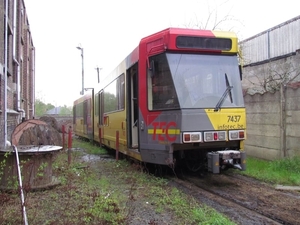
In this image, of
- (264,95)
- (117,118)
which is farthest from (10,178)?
(264,95)

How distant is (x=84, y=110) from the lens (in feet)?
60.0

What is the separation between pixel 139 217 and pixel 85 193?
1582mm

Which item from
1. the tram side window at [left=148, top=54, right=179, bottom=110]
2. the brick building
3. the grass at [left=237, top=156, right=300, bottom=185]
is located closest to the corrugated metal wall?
the grass at [left=237, top=156, right=300, bottom=185]

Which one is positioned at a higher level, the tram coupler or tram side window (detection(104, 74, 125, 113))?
tram side window (detection(104, 74, 125, 113))

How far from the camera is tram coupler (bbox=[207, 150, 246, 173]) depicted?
6277 mm

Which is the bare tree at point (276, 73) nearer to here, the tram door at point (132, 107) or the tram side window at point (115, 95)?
the tram side window at point (115, 95)

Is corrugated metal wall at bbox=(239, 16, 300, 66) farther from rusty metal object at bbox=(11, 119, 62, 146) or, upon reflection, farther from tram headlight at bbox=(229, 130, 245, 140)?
rusty metal object at bbox=(11, 119, 62, 146)

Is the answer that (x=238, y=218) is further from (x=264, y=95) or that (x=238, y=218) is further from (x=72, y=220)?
(x=264, y=95)

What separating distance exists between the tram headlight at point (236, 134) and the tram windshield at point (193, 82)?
0.56m

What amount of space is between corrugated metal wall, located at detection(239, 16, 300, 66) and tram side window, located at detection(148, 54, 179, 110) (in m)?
10.1

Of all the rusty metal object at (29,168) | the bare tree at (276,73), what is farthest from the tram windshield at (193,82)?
the bare tree at (276,73)

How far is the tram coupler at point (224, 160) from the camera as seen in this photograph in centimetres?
628

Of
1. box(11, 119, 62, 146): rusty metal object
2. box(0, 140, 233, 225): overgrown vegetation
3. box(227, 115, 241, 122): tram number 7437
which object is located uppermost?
box(227, 115, 241, 122): tram number 7437

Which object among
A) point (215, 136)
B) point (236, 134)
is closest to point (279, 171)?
point (236, 134)
